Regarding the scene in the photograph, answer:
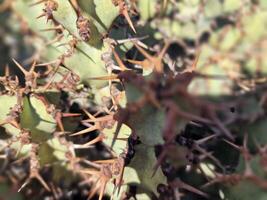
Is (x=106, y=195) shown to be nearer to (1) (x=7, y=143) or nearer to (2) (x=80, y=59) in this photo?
(1) (x=7, y=143)

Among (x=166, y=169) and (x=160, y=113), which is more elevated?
(x=160, y=113)

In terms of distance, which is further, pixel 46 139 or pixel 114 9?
pixel 46 139

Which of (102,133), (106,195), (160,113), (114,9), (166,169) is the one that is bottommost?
(106,195)

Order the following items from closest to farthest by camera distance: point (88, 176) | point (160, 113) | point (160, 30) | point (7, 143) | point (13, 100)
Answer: point (160, 113)
point (13, 100)
point (7, 143)
point (88, 176)
point (160, 30)

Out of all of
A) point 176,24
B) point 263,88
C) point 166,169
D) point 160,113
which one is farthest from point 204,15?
point 160,113

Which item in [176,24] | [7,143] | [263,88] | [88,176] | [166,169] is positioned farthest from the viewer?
[176,24]

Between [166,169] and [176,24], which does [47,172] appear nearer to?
[166,169]
